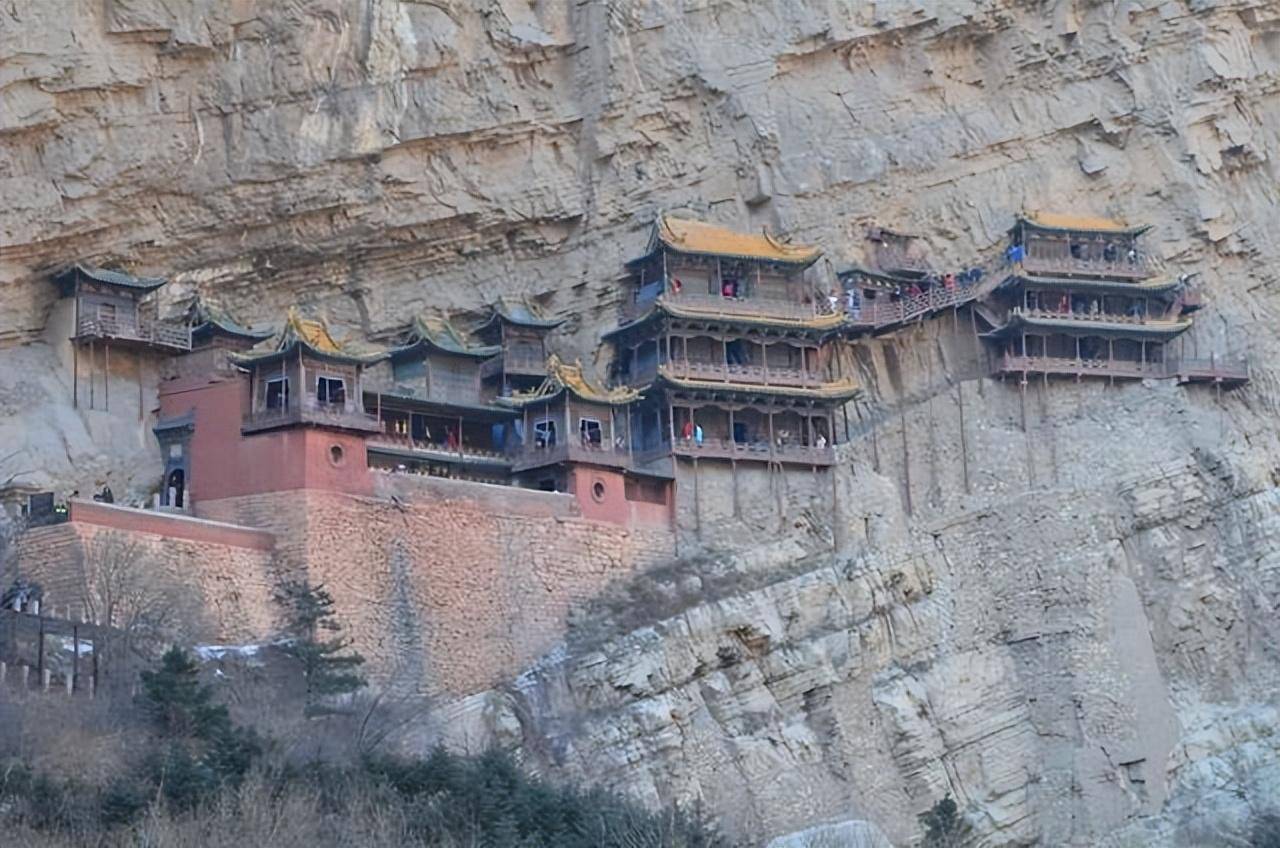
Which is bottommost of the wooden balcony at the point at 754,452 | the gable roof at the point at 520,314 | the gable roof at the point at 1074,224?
the wooden balcony at the point at 754,452

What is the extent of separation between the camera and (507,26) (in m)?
45.8

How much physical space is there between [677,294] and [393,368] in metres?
4.59

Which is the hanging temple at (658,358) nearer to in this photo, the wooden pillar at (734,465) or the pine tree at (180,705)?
the wooden pillar at (734,465)

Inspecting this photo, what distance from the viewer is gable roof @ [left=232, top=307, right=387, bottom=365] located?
126 feet

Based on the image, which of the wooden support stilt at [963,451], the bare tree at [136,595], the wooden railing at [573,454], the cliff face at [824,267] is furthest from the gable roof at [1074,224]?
the bare tree at [136,595]

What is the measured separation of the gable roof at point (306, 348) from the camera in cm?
3850

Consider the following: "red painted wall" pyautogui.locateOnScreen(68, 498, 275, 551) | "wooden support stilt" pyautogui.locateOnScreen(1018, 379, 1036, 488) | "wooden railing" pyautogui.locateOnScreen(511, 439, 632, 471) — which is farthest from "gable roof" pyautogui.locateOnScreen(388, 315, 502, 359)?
"wooden support stilt" pyautogui.locateOnScreen(1018, 379, 1036, 488)

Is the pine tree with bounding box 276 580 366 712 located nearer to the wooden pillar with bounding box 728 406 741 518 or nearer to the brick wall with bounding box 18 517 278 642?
the brick wall with bounding box 18 517 278 642

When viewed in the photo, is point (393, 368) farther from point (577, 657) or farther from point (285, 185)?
point (577, 657)

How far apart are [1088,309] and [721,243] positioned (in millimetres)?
6094

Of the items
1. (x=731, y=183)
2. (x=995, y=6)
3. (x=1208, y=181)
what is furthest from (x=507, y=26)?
(x=1208, y=181)

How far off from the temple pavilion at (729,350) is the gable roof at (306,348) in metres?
5.09

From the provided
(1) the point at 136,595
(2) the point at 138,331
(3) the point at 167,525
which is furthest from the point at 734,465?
(1) the point at 136,595

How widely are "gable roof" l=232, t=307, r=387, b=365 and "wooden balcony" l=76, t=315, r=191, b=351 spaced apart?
10.3 feet
